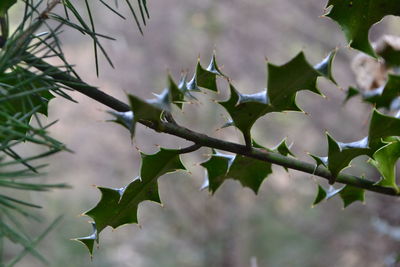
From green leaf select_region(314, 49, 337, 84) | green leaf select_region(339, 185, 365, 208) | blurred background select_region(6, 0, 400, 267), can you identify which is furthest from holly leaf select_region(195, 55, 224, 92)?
blurred background select_region(6, 0, 400, 267)

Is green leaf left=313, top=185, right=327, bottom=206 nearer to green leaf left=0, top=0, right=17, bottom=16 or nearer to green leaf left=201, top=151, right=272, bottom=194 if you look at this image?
green leaf left=201, top=151, right=272, bottom=194

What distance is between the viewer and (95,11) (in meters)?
4.12

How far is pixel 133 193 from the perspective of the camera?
579 mm

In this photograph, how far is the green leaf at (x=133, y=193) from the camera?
55 centimetres

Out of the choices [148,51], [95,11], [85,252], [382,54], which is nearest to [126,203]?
[382,54]

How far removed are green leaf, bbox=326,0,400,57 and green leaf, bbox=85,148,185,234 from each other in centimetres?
24

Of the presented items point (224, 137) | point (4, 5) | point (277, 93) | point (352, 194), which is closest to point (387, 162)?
point (352, 194)

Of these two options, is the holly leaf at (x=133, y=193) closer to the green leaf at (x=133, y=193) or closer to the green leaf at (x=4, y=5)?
the green leaf at (x=133, y=193)

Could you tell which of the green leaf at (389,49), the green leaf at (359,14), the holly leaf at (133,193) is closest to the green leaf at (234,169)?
the holly leaf at (133,193)

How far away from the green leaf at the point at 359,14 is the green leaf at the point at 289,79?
0.42ft

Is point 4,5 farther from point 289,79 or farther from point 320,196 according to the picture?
point 320,196

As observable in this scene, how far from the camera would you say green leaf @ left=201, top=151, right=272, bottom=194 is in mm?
629

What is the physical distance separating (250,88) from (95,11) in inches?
49.6

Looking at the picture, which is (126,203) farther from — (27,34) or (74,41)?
(74,41)
